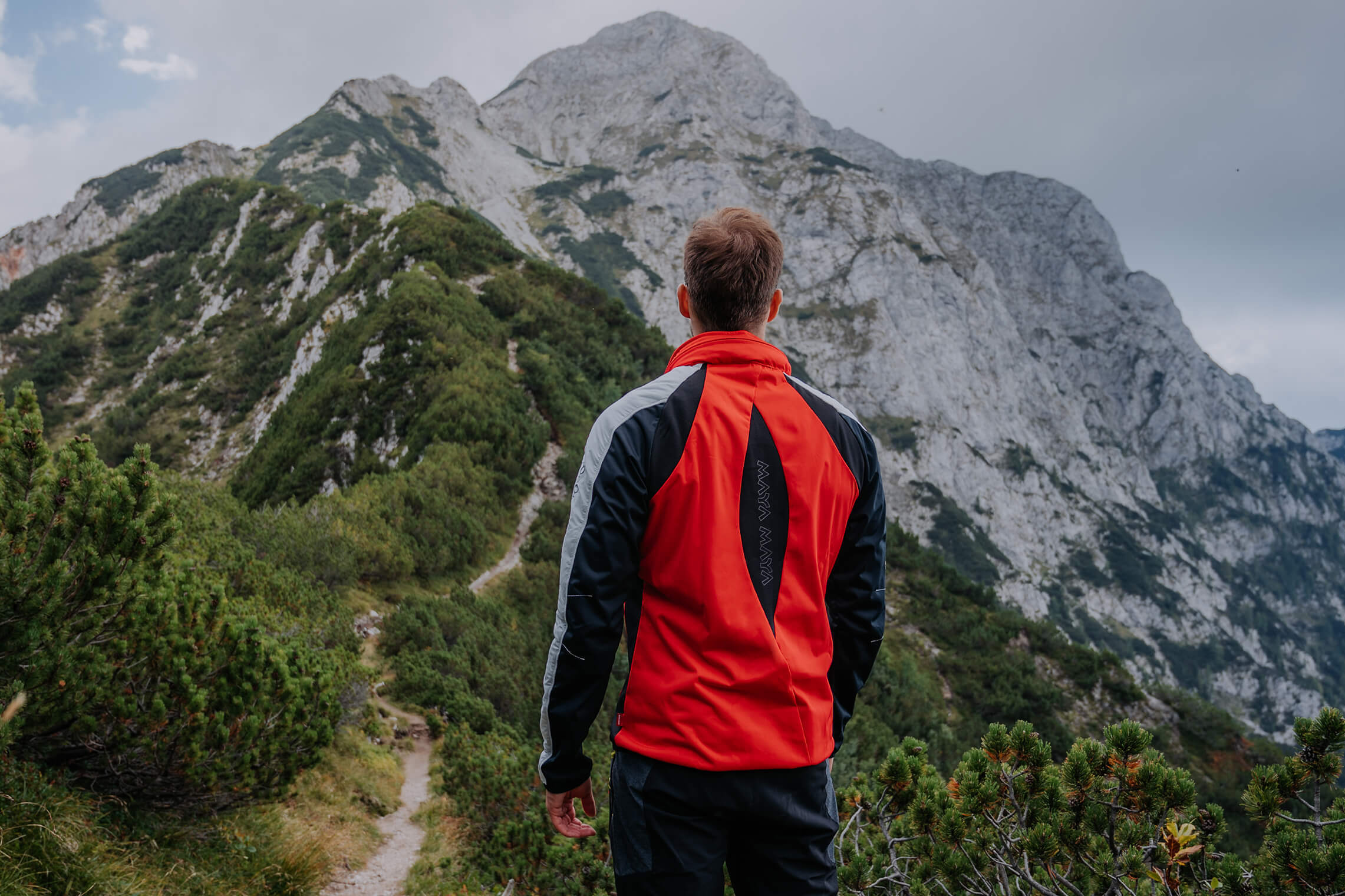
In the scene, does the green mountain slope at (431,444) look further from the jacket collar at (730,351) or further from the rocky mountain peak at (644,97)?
the rocky mountain peak at (644,97)

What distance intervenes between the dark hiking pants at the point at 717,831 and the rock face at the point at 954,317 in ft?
192

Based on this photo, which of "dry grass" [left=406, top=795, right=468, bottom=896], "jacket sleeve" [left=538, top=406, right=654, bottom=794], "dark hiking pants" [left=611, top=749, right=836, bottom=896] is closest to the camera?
"dark hiking pants" [left=611, top=749, right=836, bottom=896]

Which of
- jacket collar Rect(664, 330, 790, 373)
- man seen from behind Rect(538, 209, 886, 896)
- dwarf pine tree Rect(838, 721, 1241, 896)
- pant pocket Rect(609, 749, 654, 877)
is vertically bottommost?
dwarf pine tree Rect(838, 721, 1241, 896)

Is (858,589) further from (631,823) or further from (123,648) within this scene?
(123,648)

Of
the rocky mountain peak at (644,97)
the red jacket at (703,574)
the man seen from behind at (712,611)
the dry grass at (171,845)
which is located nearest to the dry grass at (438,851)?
the dry grass at (171,845)

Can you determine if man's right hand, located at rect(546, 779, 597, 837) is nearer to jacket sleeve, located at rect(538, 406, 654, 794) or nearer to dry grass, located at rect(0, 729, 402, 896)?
jacket sleeve, located at rect(538, 406, 654, 794)

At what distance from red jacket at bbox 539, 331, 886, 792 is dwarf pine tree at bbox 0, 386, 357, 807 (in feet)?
7.86

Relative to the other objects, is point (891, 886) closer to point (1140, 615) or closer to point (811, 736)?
point (811, 736)

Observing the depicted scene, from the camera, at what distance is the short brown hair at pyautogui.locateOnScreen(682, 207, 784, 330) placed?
68.9 inches

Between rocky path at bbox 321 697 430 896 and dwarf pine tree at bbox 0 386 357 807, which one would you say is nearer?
dwarf pine tree at bbox 0 386 357 807

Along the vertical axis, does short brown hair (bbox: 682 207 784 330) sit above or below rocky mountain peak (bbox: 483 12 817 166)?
below

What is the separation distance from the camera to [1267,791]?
2061 mm

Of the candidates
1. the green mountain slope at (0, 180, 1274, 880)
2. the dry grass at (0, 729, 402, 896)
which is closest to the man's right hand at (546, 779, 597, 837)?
the dry grass at (0, 729, 402, 896)

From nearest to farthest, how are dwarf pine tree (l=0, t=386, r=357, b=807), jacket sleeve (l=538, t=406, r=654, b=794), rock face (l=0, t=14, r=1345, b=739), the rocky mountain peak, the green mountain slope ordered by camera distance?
jacket sleeve (l=538, t=406, r=654, b=794) < dwarf pine tree (l=0, t=386, r=357, b=807) < the green mountain slope < rock face (l=0, t=14, r=1345, b=739) < the rocky mountain peak
